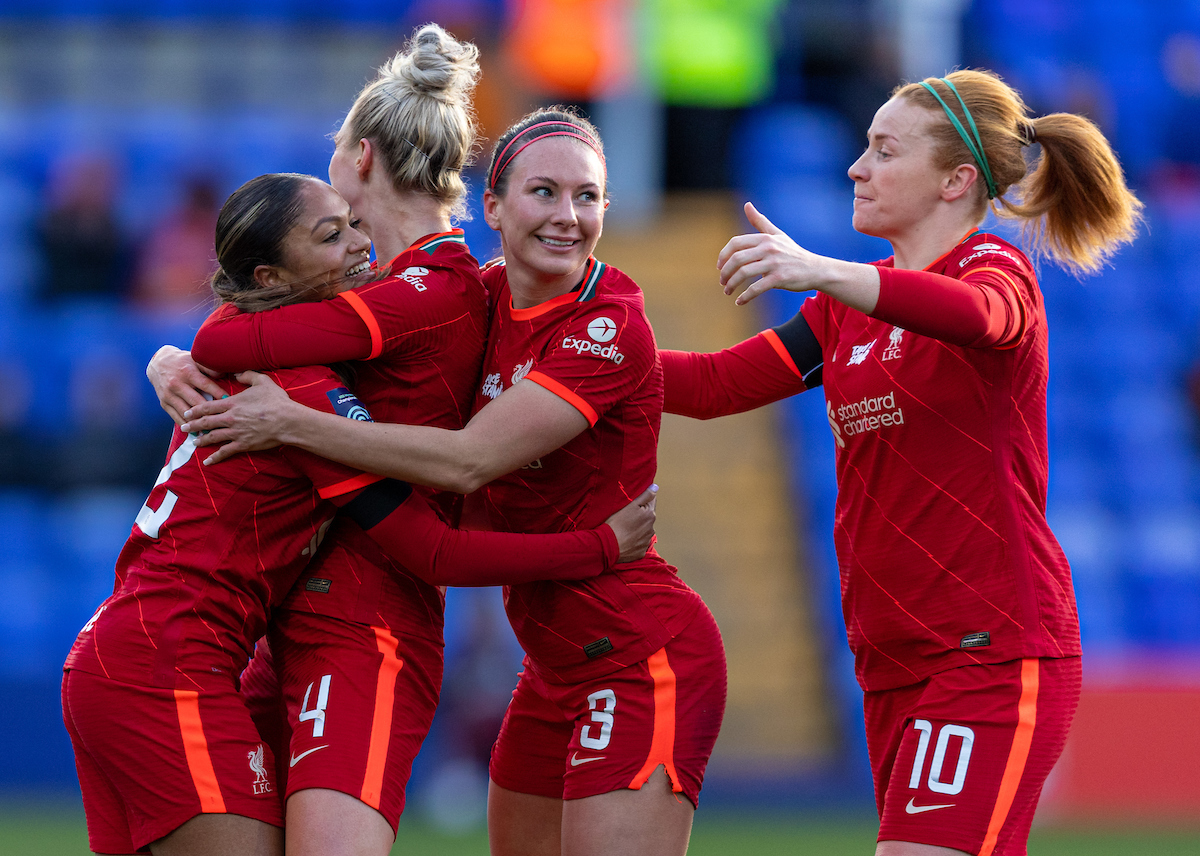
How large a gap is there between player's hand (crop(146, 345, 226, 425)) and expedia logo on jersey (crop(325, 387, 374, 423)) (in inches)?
10.5

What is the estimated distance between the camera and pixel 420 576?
3.33 m

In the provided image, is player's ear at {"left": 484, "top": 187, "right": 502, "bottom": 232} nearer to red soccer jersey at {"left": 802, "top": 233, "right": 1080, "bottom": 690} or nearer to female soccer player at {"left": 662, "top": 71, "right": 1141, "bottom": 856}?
female soccer player at {"left": 662, "top": 71, "right": 1141, "bottom": 856}

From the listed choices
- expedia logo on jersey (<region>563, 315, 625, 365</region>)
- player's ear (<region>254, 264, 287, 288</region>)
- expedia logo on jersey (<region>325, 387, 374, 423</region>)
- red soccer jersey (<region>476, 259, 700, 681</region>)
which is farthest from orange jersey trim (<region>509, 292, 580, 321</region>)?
player's ear (<region>254, 264, 287, 288</region>)

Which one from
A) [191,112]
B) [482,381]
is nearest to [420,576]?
[482,381]

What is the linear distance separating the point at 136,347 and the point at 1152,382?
7847 mm

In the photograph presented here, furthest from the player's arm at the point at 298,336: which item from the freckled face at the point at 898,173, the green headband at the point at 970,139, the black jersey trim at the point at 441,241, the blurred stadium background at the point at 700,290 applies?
the blurred stadium background at the point at 700,290

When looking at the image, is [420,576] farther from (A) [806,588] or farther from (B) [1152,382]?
(B) [1152,382]

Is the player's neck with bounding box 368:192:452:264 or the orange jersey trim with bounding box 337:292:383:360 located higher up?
the player's neck with bounding box 368:192:452:264

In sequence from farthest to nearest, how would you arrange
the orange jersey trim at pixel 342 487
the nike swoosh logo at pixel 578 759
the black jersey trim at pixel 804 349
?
the black jersey trim at pixel 804 349 → the nike swoosh logo at pixel 578 759 → the orange jersey trim at pixel 342 487

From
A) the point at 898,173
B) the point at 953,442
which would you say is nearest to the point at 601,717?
the point at 953,442

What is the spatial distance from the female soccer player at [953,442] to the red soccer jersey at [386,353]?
73 centimetres

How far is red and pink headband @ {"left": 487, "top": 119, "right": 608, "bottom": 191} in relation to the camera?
3.53 metres

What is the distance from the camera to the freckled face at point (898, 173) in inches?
142

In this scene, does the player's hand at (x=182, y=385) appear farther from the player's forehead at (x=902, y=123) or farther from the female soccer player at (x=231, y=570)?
the player's forehead at (x=902, y=123)
